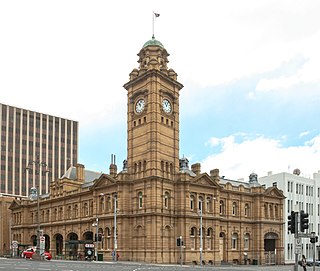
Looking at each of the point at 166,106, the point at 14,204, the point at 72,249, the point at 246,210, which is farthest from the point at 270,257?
the point at 14,204

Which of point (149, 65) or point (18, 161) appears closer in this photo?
point (149, 65)

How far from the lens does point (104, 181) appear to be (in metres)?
77.6

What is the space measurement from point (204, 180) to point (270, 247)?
70.3ft

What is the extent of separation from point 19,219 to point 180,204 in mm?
49078

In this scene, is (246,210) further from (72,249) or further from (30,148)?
(30,148)

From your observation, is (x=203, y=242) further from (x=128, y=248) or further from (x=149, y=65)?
(x=149, y=65)

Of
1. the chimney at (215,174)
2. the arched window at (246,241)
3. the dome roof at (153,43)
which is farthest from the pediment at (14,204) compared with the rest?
the dome roof at (153,43)

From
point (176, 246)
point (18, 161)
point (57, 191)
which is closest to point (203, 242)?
point (176, 246)

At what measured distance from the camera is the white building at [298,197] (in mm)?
97438

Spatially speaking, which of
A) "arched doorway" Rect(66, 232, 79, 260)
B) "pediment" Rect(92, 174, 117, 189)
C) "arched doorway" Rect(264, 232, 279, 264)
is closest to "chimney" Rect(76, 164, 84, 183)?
"pediment" Rect(92, 174, 117, 189)

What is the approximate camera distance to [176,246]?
2832 inches

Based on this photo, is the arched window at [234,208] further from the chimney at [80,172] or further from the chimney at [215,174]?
the chimney at [80,172]

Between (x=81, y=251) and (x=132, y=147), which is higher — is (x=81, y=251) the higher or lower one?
the lower one

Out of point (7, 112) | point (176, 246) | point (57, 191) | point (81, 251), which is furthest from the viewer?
point (7, 112)
